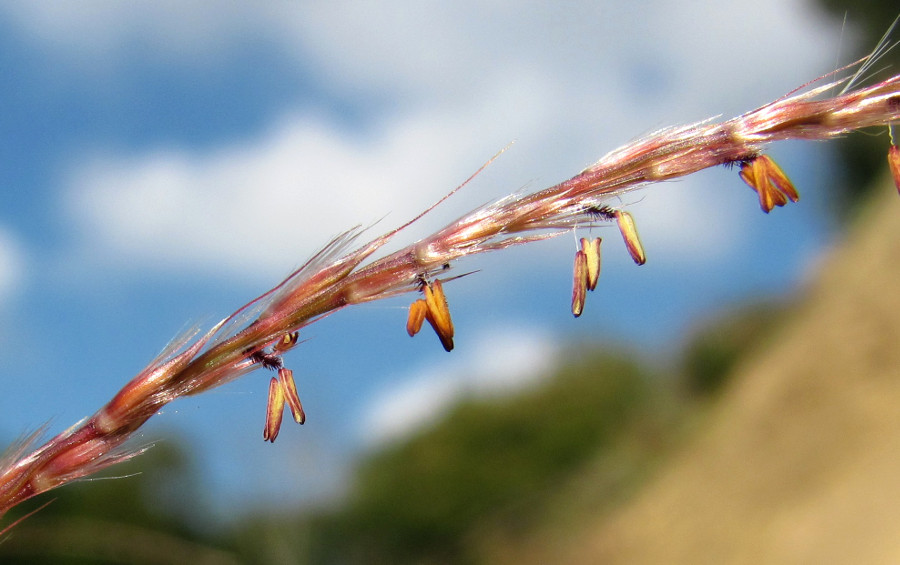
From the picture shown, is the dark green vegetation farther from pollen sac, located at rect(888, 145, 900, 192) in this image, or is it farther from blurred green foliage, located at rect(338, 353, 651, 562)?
pollen sac, located at rect(888, 145, 900, 192)

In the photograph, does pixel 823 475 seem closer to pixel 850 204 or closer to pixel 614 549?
pixel 614 549

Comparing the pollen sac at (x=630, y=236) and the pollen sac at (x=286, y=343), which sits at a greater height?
the pollen sac at (x=286, y=343)

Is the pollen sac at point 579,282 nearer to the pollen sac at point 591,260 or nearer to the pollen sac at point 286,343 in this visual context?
the pollen sac at point 591,260

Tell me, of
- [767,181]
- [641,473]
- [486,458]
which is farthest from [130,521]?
[767,181]

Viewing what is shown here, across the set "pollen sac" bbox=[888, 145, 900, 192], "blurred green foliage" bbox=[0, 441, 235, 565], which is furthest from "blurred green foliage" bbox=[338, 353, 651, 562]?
"pollen sac" bbox=[888, 145, 900, 192]

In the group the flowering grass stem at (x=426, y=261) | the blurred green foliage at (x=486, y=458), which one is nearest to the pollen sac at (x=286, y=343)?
the flowering grass stem at (x=426, y=261)

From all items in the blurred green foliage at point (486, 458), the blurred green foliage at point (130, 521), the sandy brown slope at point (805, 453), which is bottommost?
the sandy brown slope at point (805, 453)
